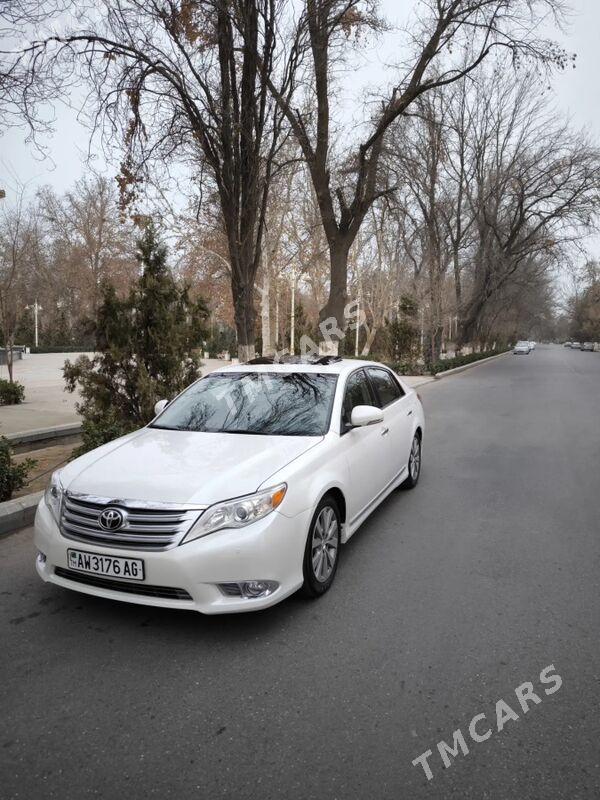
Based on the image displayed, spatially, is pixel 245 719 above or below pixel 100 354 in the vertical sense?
below

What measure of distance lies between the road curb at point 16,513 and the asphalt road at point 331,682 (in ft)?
0.82

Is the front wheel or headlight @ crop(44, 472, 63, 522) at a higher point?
headlight @ crop(44, 472, 63, 522)

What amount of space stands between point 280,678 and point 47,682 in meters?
1.12

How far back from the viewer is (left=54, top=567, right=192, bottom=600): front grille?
119 inches

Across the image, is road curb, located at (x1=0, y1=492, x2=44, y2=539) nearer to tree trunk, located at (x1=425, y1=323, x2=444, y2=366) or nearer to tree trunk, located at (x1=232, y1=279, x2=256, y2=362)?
tree trunk, located at (x1=232, y1=279, x2=256, y2=362)

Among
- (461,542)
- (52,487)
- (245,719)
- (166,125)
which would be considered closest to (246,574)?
(245,719)

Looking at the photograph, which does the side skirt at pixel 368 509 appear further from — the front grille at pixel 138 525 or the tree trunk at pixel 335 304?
the tree trunk at pixel 335 304

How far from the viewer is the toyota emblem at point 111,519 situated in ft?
10.0

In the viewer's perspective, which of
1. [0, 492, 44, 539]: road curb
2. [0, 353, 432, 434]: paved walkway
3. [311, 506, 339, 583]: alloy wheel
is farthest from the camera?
[0, 353, 432, 434]: paved walkway

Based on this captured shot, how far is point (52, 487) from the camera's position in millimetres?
3582

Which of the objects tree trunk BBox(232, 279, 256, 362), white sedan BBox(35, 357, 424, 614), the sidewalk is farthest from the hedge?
white sedan BBox(35, 357, 424, 614)

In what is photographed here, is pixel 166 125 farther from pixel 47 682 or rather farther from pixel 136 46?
pixel 47 682

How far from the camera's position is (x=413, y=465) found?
618 centimetres

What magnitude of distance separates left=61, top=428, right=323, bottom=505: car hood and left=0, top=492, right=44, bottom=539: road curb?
4.77 ft
